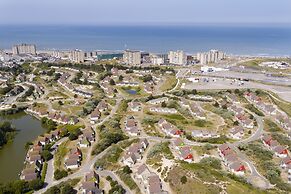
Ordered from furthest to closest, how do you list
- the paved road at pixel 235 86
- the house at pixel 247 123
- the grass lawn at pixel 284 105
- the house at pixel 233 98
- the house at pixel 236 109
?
the paved road at pixel 235 86 → the house at pixel 233 98 → the grass lawn at pixel 284 105 → the house at pixel 236 109 → the house at pixel 247 123

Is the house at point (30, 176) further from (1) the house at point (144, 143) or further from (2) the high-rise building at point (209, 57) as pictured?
(2) the high-rise building at point (209, 57)

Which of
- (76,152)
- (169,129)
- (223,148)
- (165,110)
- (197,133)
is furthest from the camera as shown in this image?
(165,110)

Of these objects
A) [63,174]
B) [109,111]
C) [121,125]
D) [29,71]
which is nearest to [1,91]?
[29,71]

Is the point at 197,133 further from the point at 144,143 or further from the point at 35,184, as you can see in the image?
the point at 35,184

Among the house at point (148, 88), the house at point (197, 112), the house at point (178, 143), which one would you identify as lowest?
the house at point (178, 143)

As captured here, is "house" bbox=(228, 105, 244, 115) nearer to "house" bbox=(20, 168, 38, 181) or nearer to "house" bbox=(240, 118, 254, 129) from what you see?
"house" bbox=(240, 118, 254, 129)

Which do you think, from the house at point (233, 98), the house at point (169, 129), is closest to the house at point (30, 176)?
the house at point (169, 129)

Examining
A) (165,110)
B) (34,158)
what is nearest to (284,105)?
(165,110)
